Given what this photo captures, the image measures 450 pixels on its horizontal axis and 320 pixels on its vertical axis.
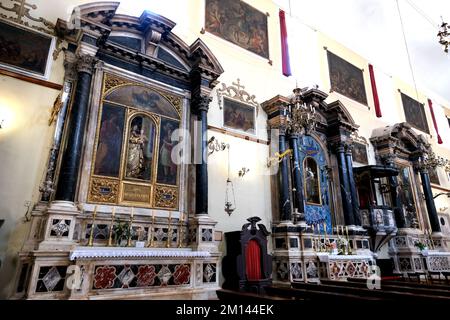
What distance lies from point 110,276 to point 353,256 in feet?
20.9

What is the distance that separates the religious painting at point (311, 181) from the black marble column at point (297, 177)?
0.47m

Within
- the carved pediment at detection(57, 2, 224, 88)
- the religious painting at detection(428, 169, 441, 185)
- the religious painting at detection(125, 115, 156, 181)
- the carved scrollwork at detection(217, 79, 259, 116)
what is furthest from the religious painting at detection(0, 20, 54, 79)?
the religious painting at detection(428, 169, 441, 185)

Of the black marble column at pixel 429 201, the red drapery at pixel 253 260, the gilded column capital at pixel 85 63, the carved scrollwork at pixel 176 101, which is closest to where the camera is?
the gilded column capital at pixel 85 63

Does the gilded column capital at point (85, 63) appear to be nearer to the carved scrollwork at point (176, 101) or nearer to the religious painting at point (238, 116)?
the carved scrollwork at point (176, 101)

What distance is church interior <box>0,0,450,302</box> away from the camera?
4816 millimetres

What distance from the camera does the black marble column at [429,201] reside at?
12.0 m

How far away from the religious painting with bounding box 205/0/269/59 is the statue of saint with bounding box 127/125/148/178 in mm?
4097

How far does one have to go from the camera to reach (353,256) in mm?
8234

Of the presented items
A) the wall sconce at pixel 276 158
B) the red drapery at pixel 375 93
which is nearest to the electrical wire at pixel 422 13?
the red drapery at pixel 375 93

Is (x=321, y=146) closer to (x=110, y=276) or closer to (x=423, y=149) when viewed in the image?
(x=423, y=149)

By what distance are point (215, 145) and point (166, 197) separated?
1899 mm

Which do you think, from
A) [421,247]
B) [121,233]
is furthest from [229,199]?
[421,247]

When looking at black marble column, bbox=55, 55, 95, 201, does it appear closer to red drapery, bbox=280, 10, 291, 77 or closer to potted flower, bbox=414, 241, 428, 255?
red drapery, bbox=280, 10, 291, 77
